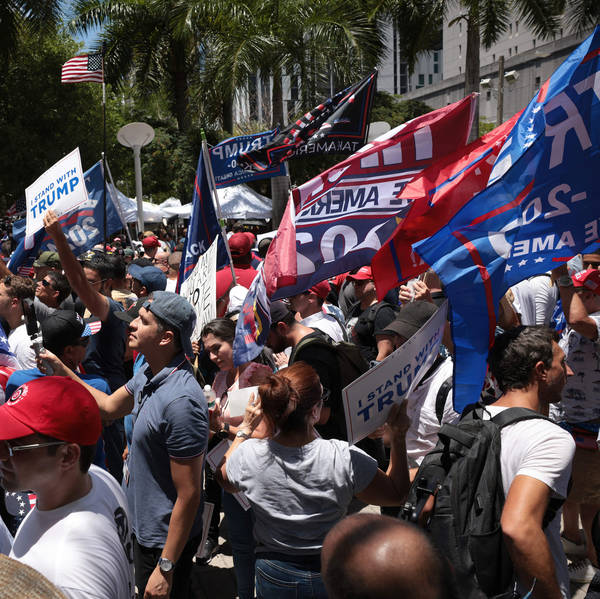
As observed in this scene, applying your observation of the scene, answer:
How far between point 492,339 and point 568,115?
1144mm

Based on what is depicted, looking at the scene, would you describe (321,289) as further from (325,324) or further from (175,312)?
(175,312)

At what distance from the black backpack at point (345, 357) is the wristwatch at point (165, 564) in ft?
4.11

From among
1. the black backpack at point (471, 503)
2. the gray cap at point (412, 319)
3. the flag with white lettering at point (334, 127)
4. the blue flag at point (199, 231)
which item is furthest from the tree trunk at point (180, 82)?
the black backpack at point (471, 503)

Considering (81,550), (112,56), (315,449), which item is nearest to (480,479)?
(315,449)

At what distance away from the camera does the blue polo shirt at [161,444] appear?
3.04 meters

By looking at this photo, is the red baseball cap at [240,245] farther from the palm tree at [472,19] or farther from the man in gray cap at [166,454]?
the palm tree at [472,19]

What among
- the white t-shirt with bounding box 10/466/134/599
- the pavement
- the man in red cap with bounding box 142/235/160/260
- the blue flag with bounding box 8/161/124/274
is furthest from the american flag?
the white t-shirt with bounding box 10/466/134/599

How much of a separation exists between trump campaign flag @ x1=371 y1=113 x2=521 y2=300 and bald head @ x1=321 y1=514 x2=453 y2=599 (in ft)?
6.03

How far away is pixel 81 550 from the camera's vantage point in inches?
79.4

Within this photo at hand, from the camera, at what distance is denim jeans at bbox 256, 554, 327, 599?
271 centimetres

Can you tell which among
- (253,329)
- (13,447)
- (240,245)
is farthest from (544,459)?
(240,245)

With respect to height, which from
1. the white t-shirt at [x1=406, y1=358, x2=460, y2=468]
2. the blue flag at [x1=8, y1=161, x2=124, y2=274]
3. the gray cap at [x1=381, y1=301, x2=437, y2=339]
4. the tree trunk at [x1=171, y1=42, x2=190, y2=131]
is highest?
the tree trunk at [x1=171, y1=42, x2=190, y2=131]

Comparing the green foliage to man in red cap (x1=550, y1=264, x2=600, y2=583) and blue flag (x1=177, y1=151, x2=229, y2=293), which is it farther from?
man in red cap (x1=550, y1=264, x2=600, y2=583)

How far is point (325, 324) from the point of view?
15.8 ft
